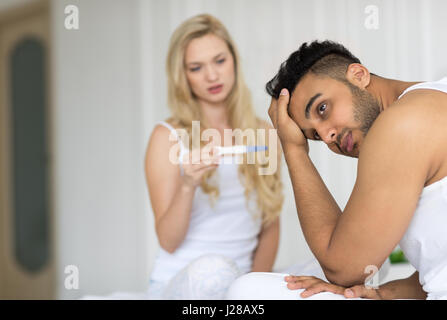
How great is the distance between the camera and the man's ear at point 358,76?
0.84 meters

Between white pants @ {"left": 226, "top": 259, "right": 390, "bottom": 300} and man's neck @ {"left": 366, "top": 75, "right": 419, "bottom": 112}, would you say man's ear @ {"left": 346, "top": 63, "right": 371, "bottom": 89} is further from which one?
white pants @ {"left": 226, "top": 259, "right": 390, "bottom": 300}

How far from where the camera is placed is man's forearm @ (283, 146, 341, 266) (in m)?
0.78

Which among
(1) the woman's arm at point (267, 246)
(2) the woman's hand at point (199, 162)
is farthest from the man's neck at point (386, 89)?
(1) the woman's arm at point (267, 246)

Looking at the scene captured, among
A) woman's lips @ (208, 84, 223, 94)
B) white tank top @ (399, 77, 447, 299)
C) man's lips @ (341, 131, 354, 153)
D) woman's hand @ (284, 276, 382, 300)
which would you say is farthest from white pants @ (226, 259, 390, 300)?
woman's lips @ (208, 84, 223, 94)

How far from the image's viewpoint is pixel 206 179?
4.15ft

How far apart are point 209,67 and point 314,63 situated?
17.5 inches

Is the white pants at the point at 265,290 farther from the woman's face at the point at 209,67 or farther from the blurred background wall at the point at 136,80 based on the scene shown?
the woman's face at the point at 209,67

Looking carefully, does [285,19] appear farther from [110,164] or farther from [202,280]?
[110,164]

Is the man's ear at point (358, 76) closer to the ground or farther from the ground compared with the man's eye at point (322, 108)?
farther from the ground

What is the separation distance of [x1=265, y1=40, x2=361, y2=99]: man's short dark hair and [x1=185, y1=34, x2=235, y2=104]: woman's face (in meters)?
0.36

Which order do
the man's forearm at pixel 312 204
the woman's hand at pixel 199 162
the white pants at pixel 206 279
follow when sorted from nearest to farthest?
the man's forearm at pixel 312 204, the white pants at pixel 206 279, the woman's hand at pixel 199 162

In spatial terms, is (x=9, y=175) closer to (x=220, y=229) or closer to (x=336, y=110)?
(x=220, y=229)

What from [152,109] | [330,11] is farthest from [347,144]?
[152,109]

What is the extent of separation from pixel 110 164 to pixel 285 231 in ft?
2.62
